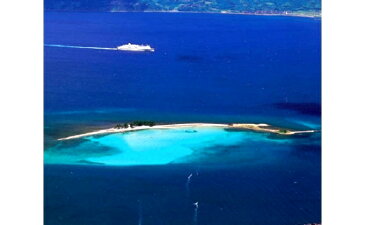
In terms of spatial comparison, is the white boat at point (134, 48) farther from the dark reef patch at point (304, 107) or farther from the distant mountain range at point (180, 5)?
the dark reef patch at point (304, 107)

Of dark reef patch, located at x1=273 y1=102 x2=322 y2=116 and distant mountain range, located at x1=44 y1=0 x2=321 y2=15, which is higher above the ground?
distant mountain range, located at x1=44 y1=0 x2=321 y2=15

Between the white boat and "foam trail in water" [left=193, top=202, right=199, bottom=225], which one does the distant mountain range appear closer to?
the white boat

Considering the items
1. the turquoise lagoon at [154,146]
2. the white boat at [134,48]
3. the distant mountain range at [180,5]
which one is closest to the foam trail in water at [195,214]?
the turquoise lagoon at [154,146]

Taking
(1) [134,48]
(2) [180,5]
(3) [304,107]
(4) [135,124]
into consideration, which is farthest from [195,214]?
(2) [180,5]

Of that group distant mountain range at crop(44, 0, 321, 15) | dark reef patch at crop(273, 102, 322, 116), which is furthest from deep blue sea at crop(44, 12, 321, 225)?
distant mountain range at crop(44, 0, 321, 15)

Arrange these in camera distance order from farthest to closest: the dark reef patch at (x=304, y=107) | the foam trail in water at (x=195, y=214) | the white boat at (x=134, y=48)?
1. the white boat at (x=134, y=48)
2. the dark reef patch at (x=304, y=107)
3. the foam trail in water at (x=195, y=214)
